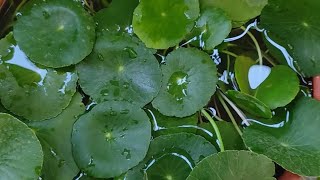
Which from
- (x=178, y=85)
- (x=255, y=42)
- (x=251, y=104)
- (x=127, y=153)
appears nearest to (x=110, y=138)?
(x=127, y=153)

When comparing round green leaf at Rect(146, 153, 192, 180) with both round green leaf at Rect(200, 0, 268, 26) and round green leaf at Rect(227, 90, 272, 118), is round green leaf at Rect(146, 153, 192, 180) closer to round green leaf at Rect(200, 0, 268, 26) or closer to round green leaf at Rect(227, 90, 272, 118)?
round green leaf at Rect(227, 90, 272, 118)

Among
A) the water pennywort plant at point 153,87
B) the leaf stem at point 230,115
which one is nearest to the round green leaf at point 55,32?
the water pennywort plant at point 153,87

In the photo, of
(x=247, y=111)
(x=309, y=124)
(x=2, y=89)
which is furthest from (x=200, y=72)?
(x=2, y=89)

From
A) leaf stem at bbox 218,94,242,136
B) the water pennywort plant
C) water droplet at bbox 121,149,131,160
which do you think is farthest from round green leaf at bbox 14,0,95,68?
leaf stem at bbox 218,94,242,136

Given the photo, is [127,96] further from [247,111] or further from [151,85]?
[247,111]

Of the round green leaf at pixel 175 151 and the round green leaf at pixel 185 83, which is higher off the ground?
the round green leaf at pixel 185 83

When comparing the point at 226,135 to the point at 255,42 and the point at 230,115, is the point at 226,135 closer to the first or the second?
the point at 230,115

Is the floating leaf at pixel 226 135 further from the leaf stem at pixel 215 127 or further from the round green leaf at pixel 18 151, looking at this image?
the round green leaf at pixel 18 151

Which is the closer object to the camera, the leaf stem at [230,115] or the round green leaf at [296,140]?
the round green leaf at [296,140]
